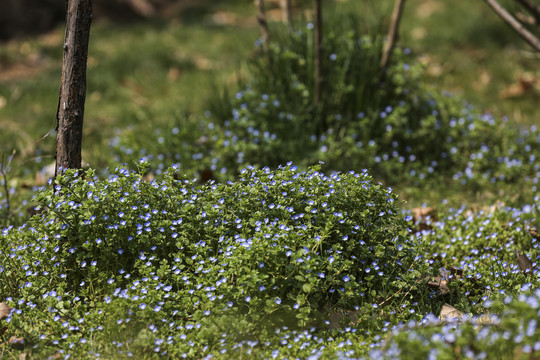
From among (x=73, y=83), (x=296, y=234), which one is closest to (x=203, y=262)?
(x=296, y=234)

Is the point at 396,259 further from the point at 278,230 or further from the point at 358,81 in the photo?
the point at 358,81

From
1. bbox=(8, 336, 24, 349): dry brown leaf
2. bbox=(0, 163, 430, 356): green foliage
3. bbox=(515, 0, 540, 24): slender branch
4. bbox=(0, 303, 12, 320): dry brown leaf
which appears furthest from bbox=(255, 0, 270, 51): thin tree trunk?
bbox=(8, 336, 24, 349): dry brown leaf

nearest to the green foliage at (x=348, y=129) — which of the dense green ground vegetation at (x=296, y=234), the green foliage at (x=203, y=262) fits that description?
the dense green ground vegetation at (x=296, y=234)

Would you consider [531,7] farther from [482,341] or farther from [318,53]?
[482,341]

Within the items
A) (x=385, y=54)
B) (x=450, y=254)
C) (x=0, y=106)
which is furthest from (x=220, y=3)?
(x=450, y=254)

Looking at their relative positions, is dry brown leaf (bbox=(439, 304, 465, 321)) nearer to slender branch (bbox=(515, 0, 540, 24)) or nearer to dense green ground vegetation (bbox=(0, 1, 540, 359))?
dense green ground vegetation (bbox=(0, 1, 540, 359))

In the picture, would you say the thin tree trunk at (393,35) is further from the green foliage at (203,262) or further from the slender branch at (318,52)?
the green foliage at (203,262)
